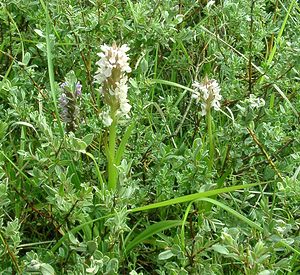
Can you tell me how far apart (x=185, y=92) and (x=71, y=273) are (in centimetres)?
96

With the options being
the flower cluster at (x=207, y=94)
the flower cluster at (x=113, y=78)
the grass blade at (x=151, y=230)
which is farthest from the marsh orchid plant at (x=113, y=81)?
the flower cluster at (x=207, y=94)

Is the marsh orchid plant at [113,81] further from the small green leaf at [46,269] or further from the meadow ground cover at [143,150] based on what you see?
the small green leaf at [46,269]

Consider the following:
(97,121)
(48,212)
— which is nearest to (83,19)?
(97,121)

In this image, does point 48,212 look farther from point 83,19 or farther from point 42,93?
point 83,19

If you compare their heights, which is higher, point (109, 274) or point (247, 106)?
point (247, 106)

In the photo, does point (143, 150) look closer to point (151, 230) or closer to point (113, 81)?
point (151, 230)

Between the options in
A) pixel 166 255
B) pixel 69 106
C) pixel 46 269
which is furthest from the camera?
pixel 69 106

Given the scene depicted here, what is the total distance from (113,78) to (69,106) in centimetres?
33

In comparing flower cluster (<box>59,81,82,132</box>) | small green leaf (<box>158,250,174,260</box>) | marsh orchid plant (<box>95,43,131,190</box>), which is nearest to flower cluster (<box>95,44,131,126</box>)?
marsh orchid plant (<box>95,43,131,190</box>)

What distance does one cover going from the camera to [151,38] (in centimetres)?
223

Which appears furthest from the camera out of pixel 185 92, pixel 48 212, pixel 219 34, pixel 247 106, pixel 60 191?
pixel 219 34

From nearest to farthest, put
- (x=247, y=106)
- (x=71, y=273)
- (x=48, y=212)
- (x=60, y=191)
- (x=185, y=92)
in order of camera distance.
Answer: (x=71, y=273) < (x=60, y=191) < (x=48, y=212) < (x=247, y=106) < (x=185, y=92)

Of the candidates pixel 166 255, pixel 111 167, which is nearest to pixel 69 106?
pixel 111 167

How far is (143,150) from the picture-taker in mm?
2039
